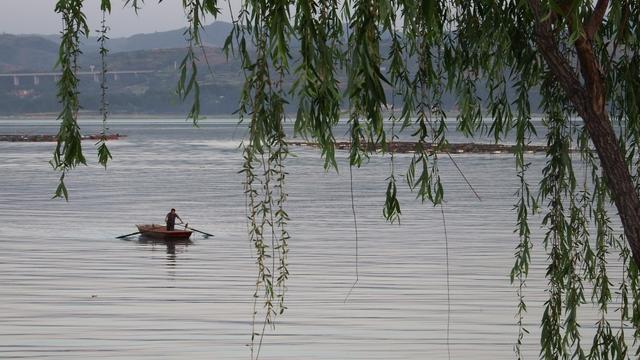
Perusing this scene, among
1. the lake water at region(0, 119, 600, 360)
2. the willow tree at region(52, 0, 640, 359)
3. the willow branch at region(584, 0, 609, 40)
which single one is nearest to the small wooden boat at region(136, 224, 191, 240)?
the lake water at region(0, 119, 600, 360)

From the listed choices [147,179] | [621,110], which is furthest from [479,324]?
[147,179]

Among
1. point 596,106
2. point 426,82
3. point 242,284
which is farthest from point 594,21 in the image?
point 242,284


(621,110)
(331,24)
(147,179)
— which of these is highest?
(331,24)

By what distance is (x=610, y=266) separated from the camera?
153 ft

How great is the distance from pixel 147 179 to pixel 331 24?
10841 cm

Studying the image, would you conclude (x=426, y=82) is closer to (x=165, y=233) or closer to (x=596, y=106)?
(x=596, y=106)

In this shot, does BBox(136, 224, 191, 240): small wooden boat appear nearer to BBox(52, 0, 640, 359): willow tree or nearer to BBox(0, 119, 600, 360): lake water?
A: BBox(0, 119, 600, 360): lake water

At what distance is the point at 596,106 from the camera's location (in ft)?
31.7

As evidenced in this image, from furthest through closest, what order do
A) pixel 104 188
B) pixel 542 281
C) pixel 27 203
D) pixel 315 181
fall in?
pixel 315 181 < pixel 104 188 < pixel 27 203 < pixel 542 281

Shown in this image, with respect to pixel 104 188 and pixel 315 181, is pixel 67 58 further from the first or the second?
pixel 315 181

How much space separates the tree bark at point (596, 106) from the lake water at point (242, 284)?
239 cm

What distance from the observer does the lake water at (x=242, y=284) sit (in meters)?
31.9

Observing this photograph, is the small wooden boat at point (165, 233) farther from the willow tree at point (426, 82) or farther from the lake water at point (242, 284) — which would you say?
the willow tree at point (426, 82)

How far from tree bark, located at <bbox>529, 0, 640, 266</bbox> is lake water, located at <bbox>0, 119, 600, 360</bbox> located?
2.39 m
